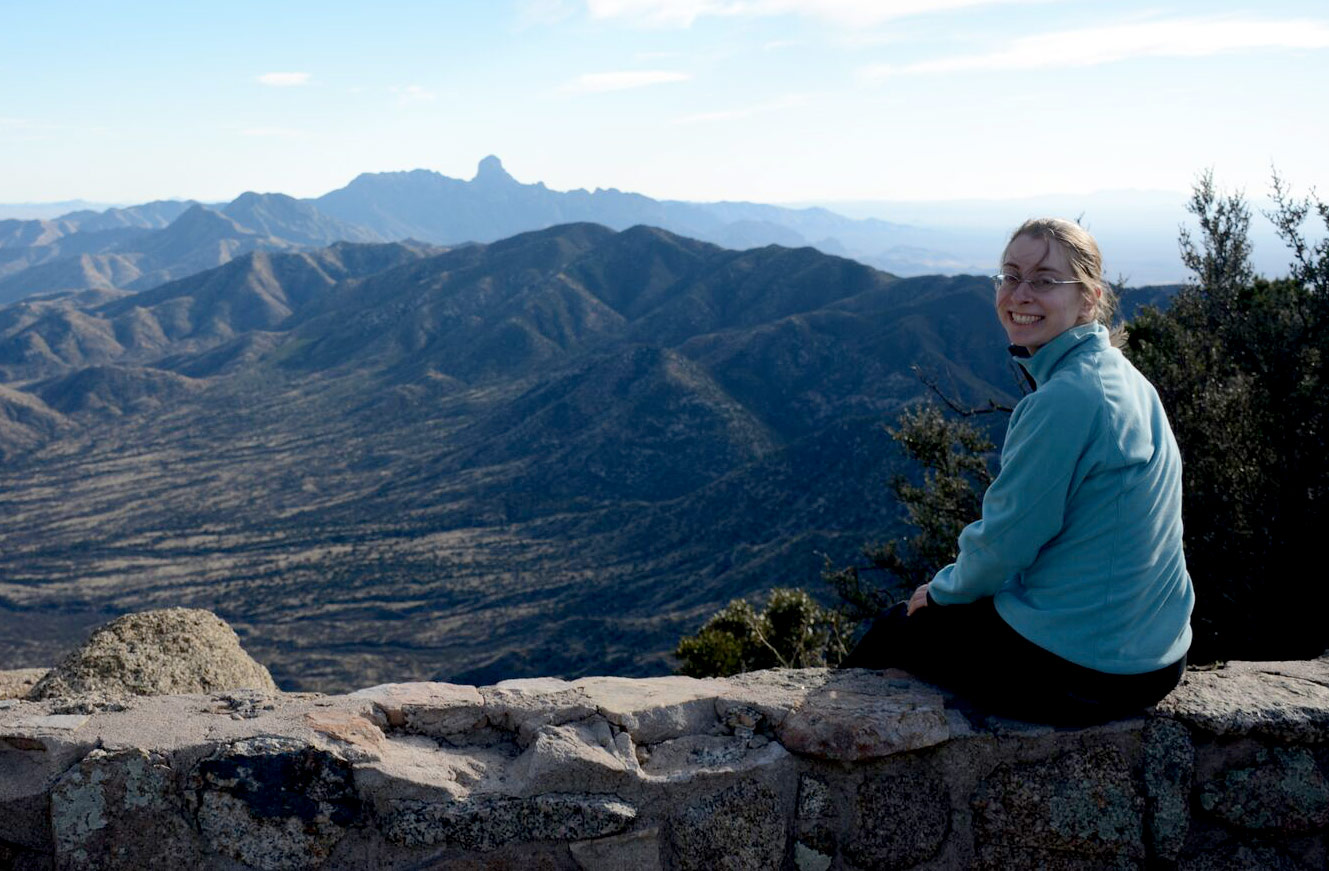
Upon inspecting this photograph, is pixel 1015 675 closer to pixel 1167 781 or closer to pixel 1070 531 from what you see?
pixel 1070 531

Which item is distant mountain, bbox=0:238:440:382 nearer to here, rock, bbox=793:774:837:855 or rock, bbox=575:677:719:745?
rock, bbox=575:677:719:745

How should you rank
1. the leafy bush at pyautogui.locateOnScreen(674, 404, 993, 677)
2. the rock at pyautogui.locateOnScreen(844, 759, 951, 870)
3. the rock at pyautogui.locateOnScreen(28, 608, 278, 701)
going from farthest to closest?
the leafy bush at pyautogui.locateOnScreen(674, 404, 993, 677)
the rock at pyautogui.locateOnScreen(28, 608, 278, 701)
the rock at pyautogui.locateOnScreen(844, 759, 951, 870)

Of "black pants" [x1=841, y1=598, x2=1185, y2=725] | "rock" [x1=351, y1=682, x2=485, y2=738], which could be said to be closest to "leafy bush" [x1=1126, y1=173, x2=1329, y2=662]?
"black pants" [x1=841, y1=598, x2=1185, y2=725]

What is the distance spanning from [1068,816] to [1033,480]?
3.82 feet

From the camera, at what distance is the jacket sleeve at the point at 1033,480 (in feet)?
8.52

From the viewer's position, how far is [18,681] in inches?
210

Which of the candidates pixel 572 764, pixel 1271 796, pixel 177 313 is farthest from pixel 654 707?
pixel 177 313

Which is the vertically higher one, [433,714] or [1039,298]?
[1039,298]

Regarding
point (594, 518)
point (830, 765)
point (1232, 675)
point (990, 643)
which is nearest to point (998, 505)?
point (990, 643)

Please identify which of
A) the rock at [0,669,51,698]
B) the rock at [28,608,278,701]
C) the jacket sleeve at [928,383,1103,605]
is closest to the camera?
the jacket sleeve at [928,383,1103,605]

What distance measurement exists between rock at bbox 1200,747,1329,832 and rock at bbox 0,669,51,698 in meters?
5.26

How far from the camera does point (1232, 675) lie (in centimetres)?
338

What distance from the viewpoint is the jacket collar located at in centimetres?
283

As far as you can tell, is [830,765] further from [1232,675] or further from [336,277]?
[336,277]
